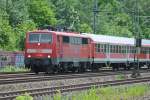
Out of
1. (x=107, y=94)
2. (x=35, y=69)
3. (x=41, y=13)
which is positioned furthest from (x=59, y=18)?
(x=107, y=94)

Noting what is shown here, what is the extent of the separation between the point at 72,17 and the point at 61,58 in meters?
43.4

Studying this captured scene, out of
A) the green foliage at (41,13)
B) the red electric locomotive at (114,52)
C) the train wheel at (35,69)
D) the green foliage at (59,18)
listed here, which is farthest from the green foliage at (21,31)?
the train wheel at (35,69)

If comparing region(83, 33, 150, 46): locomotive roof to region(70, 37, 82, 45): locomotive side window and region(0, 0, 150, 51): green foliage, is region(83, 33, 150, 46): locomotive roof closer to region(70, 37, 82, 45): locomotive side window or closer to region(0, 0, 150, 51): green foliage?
region(0, 0, 150, 51): green foliage

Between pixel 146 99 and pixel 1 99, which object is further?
pixel 146 99

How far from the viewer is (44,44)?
3253cm

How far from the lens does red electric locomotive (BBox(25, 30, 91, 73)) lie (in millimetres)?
31984

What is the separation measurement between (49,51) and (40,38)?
1106mm

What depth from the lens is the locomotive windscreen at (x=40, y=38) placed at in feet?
107

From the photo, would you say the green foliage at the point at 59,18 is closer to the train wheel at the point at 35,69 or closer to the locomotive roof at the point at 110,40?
the locomotive roof at the point at 110,40

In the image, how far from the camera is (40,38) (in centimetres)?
3269

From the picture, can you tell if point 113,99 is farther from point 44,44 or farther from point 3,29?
point 3,29

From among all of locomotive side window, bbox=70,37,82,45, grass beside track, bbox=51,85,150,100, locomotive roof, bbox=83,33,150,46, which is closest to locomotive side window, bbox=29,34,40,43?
locomotive side window, bbox=70,37,82,45

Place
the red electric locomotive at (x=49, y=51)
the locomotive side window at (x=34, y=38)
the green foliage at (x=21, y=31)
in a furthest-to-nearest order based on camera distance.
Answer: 1. the green foliage at (x=21, y=31)
2. the locomotive side window at (x=34, y=38)
3. the red electric locomotive at (x=49, y=51)

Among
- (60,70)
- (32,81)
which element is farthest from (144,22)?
(32,81)
